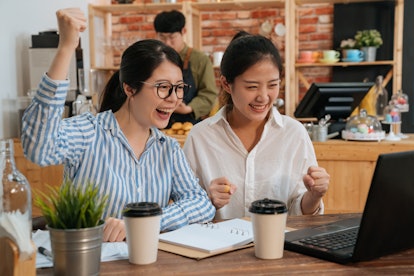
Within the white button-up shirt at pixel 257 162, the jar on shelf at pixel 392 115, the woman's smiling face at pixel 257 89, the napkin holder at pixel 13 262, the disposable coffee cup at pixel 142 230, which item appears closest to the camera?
the napkin holder at pixel 13 262

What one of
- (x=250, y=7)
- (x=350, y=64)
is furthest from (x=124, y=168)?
(x=250, y=7)

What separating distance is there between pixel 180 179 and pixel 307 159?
1.87 feet

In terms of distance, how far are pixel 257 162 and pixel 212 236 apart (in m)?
0.69

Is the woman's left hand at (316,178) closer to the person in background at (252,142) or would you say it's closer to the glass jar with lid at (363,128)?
the person in background at (252,142)

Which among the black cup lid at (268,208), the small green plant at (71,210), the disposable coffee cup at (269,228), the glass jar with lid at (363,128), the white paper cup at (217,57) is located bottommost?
the glass jar with lid at (363,128)

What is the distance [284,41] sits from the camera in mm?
5531

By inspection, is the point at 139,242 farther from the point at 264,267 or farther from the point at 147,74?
the point at 147,74

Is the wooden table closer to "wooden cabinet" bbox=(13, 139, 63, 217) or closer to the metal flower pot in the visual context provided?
the metal flower pot

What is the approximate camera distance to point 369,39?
16.8ft

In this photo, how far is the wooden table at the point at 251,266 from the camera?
136 centimetres

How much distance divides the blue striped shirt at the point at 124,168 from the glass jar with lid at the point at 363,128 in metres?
2.28

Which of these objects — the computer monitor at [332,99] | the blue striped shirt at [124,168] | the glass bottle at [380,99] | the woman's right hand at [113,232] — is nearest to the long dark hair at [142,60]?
the blue striped shirt at [124,168]

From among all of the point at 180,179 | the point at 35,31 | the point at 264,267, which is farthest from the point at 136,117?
the point at 35,31

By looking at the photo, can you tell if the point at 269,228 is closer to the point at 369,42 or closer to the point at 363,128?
the point at 363,128
